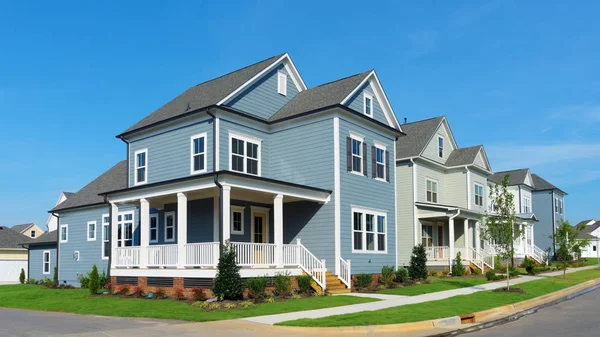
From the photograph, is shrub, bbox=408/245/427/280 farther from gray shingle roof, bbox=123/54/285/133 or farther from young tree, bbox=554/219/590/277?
gray shingle roof, bbox=123/54/285/133

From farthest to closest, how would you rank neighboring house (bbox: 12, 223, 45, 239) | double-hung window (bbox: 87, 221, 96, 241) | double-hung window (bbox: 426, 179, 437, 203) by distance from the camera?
1. neighboring house (bbox: 12, 223, 45, 239)
2. double-hung window (bbox: 426, 179, 437, 203)
3. double-hung window (bbox: 87, 221, 96, 241)

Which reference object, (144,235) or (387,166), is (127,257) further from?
(387,166)

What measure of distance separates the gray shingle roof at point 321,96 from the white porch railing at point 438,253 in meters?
12.4

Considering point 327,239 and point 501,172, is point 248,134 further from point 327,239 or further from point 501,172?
point 501,172

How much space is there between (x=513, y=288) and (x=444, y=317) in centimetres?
934

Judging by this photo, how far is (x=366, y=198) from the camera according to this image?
27.4 metres

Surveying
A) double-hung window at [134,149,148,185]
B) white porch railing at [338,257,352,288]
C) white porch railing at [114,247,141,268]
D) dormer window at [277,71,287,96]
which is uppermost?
dormer window at [277,71,287,96]

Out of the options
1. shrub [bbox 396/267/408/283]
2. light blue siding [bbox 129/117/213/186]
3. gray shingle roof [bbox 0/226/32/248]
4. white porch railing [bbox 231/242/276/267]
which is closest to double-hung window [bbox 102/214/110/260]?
light blue siding [bbox 129/117/213/186]

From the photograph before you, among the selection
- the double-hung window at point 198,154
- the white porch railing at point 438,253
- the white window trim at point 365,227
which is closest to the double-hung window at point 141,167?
the double-hung window at point 198,154

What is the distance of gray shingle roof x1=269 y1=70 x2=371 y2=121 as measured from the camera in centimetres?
2650

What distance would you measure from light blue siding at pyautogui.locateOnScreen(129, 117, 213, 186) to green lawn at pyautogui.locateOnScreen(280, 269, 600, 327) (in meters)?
11.0

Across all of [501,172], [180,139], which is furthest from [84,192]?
[501,172]

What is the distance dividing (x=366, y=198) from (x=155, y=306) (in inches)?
455

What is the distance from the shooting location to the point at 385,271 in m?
27.2
